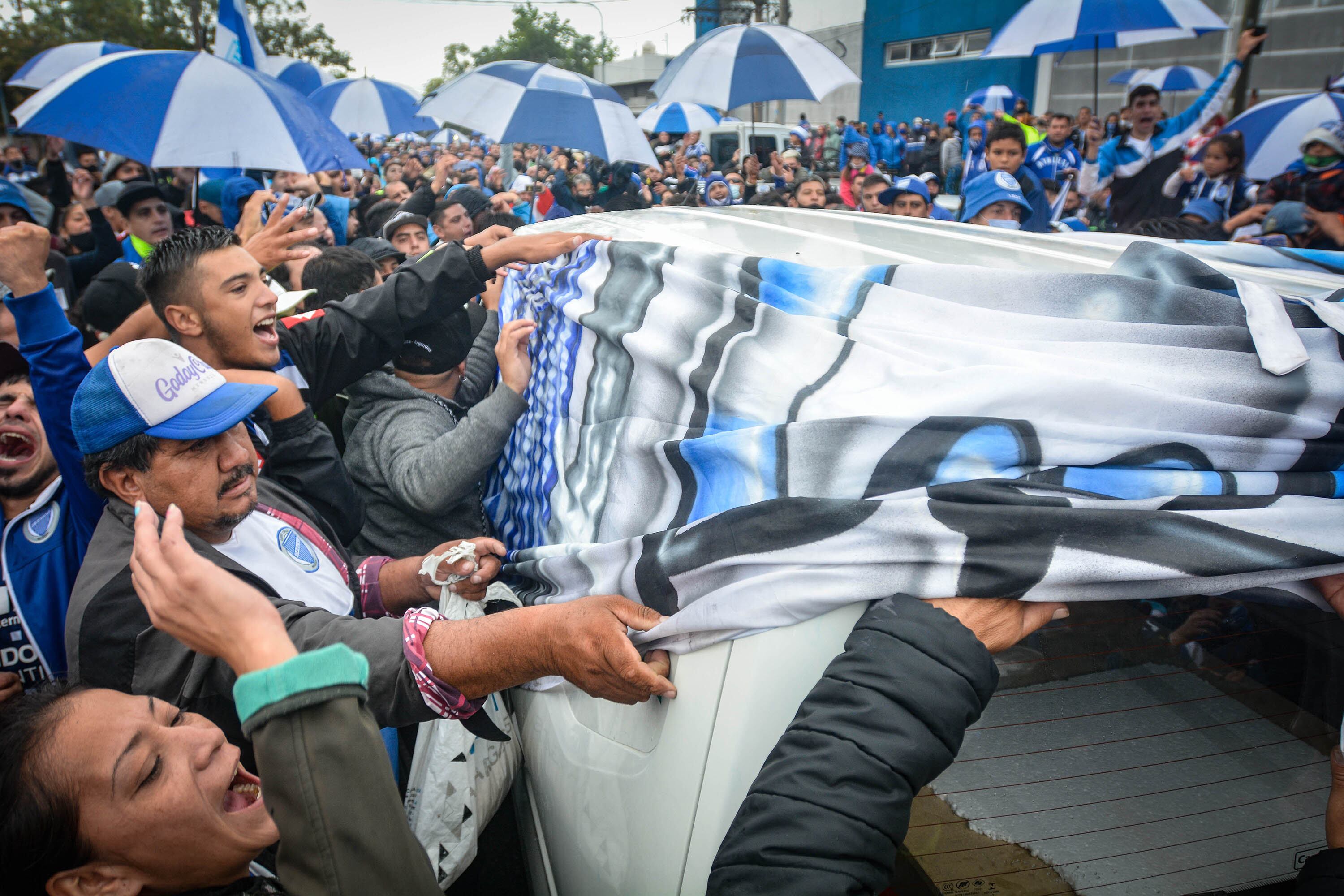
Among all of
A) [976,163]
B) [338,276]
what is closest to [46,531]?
[338,276]

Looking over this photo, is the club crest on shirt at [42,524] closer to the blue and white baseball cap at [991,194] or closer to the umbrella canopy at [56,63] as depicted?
the blue and white baseball cap at [991,194]

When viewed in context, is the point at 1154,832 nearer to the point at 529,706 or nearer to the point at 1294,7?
the point at 529,706

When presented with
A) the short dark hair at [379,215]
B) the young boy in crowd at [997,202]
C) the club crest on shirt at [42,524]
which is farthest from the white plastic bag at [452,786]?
the short dark hair at [379,215]

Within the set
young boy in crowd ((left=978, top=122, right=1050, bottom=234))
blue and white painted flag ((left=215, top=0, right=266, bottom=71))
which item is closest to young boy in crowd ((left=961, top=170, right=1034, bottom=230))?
young boy in crowd ((left=978, top=122, right=1050, bottom=234))

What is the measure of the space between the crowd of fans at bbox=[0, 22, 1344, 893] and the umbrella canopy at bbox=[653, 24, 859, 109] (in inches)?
143

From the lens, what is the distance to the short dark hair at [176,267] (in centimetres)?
235

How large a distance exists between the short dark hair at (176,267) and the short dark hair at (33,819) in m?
1.54

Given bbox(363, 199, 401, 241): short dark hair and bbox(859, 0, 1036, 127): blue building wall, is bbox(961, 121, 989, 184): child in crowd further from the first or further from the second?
bbox(859, 0, 1036, 127): blue building wall

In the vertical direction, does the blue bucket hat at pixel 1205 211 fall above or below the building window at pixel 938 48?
below

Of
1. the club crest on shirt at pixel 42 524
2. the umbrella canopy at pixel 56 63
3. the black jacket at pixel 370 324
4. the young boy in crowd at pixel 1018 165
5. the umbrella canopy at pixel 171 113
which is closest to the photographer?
the club crest on shirt at pixel 42 524

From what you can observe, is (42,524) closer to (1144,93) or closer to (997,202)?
(997,202)

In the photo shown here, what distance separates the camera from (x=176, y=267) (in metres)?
2.35

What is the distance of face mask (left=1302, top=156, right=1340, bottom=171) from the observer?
14.0 feet

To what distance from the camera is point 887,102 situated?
2391 centimetres
